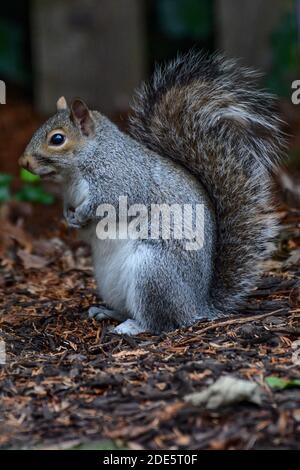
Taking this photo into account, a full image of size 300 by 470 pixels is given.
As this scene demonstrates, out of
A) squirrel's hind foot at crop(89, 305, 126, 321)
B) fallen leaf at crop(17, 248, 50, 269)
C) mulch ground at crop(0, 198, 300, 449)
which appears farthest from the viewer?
fallen leaf at crop(17, 248, 50, 269)

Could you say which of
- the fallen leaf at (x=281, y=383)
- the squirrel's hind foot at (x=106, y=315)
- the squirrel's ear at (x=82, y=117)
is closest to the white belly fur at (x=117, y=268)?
the squirrel's hind foot at (x=106, y=315)

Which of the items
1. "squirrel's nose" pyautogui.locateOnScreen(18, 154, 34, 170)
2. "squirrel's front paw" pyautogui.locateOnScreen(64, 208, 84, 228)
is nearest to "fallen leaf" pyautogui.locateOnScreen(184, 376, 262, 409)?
"squirrel's front paw" pyautogui.locateOnScreen(64, 208, 84, 228)

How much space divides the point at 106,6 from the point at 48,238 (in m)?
2.91

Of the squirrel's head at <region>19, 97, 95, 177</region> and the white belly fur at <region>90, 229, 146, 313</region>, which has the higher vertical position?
the squirrel's head at <region>19, 97, 95, 177</region>

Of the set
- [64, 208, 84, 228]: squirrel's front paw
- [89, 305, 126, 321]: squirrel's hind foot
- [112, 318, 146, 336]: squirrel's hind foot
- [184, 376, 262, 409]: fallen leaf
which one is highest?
[64, 208, 84, 228]: squirrel's front paw

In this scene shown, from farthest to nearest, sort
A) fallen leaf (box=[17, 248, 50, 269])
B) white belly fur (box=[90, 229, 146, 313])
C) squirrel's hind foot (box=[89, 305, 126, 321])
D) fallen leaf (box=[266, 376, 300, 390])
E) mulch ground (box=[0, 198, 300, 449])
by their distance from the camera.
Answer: fallen leaf (box=[17, 248, 50, 269]) → squirrel's hind foot (box=[89, 305, 126, 321]) → white belly fur (box=[90, 229, 146, 313]) → fallen leaf (box=[266, 376, 300, 390]) → mulch ground (box=[0, 198, 300, 449])

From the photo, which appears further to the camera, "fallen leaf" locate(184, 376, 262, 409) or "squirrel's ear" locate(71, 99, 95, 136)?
"squirrel's ear" locate(71, 99, 95, 136)

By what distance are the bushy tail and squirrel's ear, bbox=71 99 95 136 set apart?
1.12ft

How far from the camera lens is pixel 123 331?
3.91 meters

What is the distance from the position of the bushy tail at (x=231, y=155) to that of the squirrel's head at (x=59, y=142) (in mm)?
383

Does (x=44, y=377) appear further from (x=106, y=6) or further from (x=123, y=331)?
(x=106, y=6)

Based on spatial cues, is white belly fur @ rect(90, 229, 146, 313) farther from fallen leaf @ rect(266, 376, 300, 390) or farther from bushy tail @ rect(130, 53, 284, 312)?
fallen leaf @ rect(266, 376, 300, 390)

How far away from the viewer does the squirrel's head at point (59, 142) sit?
3.94m

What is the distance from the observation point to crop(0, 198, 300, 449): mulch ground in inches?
108
